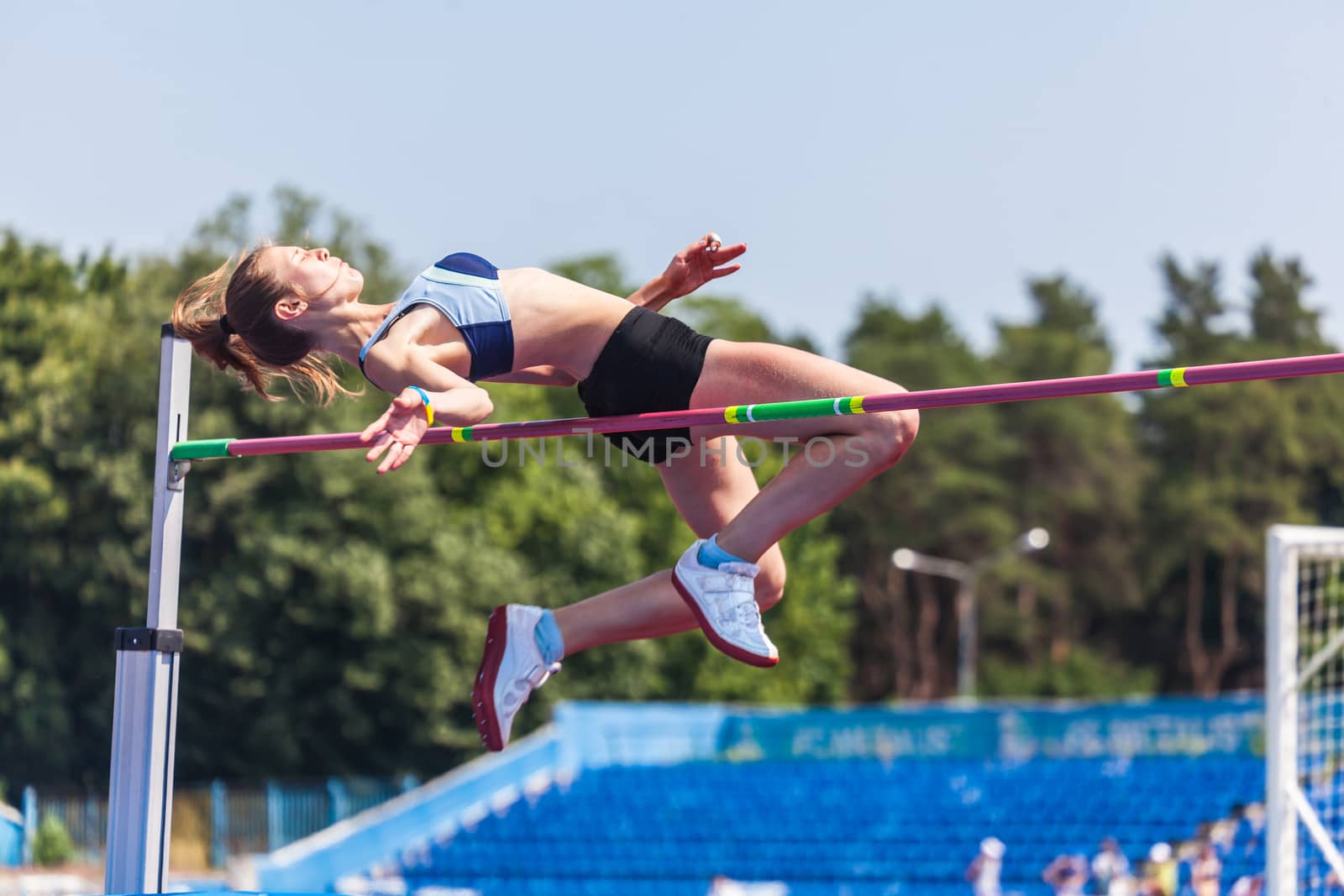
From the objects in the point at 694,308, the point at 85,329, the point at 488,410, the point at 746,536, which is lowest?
the point at 746,536

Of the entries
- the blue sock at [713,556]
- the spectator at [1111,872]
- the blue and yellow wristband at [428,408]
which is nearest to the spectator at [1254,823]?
the spectator at [1111,872]

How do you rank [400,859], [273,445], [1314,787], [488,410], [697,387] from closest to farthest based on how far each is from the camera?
[488,410] → [697,387] → [273,445] → [1314,787] → [400,859]

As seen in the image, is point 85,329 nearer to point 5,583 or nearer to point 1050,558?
point 5,583

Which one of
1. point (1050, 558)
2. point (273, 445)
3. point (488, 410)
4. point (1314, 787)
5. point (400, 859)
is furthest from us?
A: point (1050, 558)

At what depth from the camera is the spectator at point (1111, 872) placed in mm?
12477

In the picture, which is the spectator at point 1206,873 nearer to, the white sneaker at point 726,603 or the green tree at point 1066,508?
the white sneaker at point 726,603

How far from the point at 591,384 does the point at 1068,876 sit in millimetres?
10886

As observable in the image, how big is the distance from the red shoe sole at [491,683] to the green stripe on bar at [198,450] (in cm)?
84

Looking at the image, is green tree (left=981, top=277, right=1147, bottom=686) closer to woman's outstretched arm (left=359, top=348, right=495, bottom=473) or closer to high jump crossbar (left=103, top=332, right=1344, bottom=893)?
Result: high jump crossbar (left=103, top=332, right=1344, bottom=893)

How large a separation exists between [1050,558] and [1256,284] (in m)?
8.20

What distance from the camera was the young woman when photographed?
11.7ft

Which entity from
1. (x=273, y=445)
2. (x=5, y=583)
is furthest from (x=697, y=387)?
(x=5, y=583)

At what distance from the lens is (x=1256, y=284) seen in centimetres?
3572

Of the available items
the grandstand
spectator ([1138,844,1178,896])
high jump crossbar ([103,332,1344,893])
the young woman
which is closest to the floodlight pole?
high jump crossbar ([103,332,1344,893])
